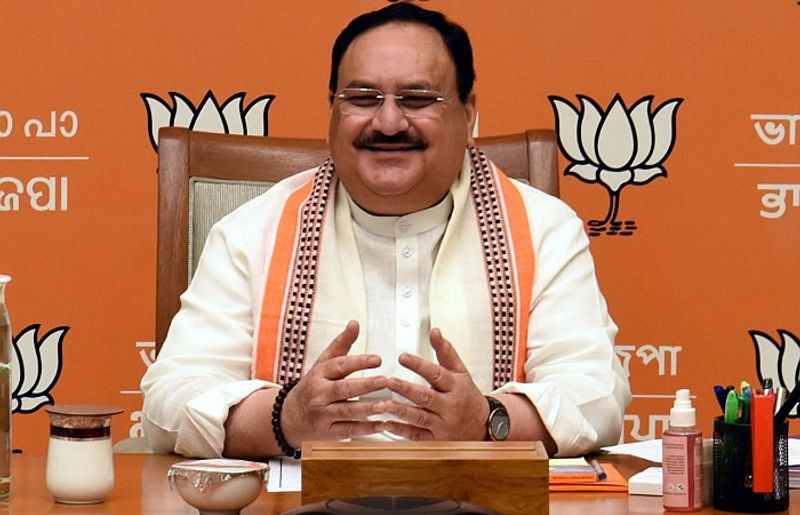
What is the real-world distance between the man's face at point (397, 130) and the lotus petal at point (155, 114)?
82cm

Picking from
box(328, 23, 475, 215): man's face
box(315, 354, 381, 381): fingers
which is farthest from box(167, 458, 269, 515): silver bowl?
box(328, 23, 475, 215): man's face

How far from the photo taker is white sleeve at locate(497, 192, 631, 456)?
6.17 ft

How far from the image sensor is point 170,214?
242 centimetres

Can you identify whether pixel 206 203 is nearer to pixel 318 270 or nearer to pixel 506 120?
pixel 318 270

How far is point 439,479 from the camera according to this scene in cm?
133

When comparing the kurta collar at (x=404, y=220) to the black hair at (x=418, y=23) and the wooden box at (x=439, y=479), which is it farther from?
the wooden box at (x=439, y=479)

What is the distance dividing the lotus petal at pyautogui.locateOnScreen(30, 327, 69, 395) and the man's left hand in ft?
4.91

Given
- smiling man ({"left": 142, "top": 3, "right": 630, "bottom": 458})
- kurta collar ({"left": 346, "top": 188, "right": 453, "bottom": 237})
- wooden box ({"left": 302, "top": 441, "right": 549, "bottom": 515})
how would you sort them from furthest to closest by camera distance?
1. kurta collar ({"left": 346, "top": 188, "right": 453, "bottom": 237})
2. smiling man ({"left": 142, "top": 3, "right": 630, "bottom": 458})
3. wooden box ({"left": 302, "top": 441, "right": 549, "bottom": 515})

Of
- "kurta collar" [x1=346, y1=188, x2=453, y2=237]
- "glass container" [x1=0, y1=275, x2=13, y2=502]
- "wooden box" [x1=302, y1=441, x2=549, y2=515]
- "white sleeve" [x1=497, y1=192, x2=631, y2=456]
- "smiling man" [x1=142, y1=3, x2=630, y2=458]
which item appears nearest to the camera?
"wooden box" [x1=302, y1=441, x2=549, y2=515]

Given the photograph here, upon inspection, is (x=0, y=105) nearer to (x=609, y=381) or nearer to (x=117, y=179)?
(x=117, y=179)

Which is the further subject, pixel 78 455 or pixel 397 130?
pixel 397 130


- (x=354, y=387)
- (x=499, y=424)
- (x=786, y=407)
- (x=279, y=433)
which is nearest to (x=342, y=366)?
(x=354, y=387)

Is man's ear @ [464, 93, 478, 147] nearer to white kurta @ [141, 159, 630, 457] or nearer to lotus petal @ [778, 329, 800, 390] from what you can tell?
white kurta @ [141, 159, 630, 457]

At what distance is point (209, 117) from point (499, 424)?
1.48 meters
